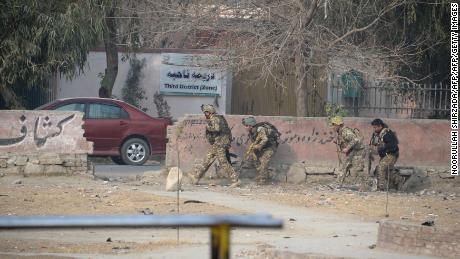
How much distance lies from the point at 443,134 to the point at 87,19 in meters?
9.05

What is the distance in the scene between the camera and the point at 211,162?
16.8m

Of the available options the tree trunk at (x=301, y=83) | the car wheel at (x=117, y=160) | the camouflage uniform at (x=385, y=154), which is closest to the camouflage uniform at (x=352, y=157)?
the camouflage uniform at (x=385, y=154)

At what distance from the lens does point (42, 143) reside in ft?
55.6

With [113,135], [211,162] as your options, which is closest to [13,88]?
[113,135]

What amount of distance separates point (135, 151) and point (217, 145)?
478 cm

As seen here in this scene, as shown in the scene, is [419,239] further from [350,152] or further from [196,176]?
[196,176]

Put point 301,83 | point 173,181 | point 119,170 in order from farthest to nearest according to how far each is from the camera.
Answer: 1. point 119,170
2. point 301,83
3. point 173,181

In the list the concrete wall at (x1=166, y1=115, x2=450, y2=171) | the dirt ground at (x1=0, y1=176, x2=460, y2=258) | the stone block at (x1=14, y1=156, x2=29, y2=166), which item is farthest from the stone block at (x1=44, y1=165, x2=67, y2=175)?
the concrete wall at (x1=166, y1=115, x2=450, y2=171)

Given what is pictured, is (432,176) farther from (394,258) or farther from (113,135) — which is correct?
(394,258)

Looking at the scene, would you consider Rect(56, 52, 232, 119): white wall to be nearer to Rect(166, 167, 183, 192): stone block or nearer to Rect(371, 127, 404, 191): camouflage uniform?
Rect(371, 127, 404, 191): camouflage uniform

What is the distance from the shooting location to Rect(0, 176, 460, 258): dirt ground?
13.0 m

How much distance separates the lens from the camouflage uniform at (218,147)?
16.7m

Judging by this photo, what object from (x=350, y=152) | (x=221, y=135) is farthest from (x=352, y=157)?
(x=221, y=135)

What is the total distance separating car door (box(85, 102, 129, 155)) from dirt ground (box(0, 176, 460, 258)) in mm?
3307
